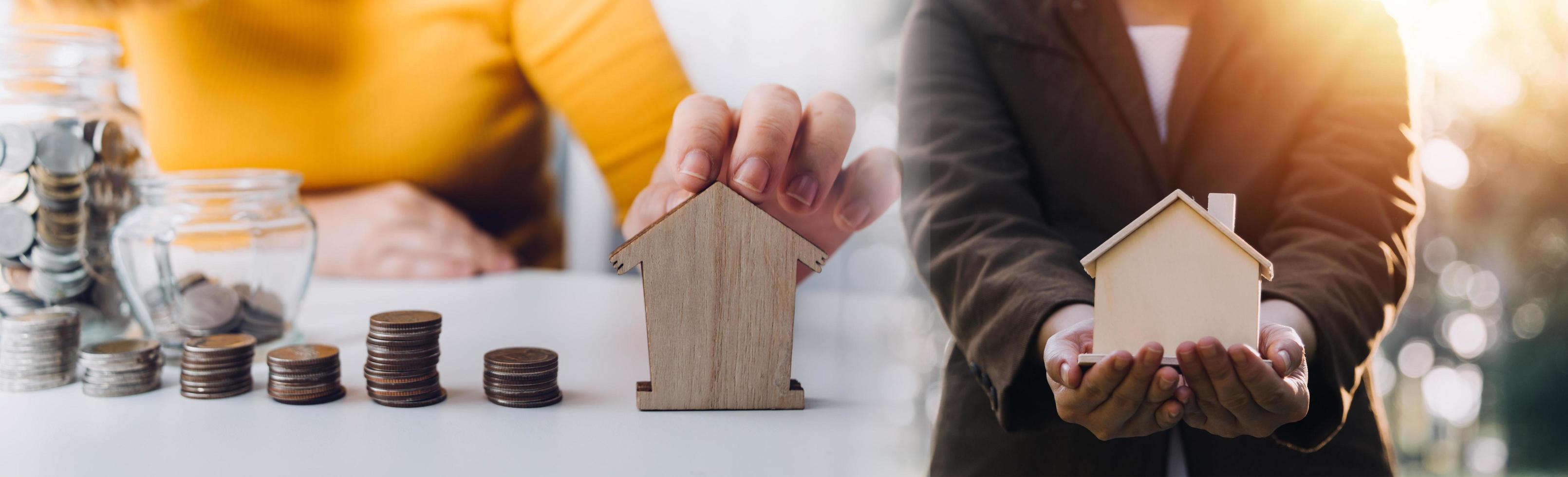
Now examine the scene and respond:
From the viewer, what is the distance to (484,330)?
0.81m

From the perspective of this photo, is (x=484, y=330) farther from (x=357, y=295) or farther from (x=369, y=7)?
(x=369, y=7)

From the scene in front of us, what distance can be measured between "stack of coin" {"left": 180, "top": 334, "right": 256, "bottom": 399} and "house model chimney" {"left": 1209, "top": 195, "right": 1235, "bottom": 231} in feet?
2.21

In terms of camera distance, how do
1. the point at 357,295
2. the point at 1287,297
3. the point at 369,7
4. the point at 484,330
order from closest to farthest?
the point at 1287,297 < the point at 484,330 < the point at 357,295 < the point at 369,7

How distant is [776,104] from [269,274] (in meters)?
0.48

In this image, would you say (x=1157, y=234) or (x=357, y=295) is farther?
(x=357, y=295)

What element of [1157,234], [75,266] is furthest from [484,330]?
[1157,234]

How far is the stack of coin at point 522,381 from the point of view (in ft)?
1.84

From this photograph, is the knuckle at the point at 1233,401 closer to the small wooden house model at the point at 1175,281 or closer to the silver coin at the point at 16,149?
the small wooden house model at the point at 1175,281

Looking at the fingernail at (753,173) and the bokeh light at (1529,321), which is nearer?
the fingernail at (753,173)

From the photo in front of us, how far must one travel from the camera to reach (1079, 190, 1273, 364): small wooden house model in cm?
49

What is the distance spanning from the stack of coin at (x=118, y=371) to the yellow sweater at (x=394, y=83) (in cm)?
64

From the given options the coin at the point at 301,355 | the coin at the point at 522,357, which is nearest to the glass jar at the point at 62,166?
the coin at the point at 301,355

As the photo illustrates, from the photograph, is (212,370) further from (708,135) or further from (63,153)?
(708,135)

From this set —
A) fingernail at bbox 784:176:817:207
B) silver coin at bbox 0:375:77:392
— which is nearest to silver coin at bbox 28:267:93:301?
silver coin at bbox 0:375:77:392
